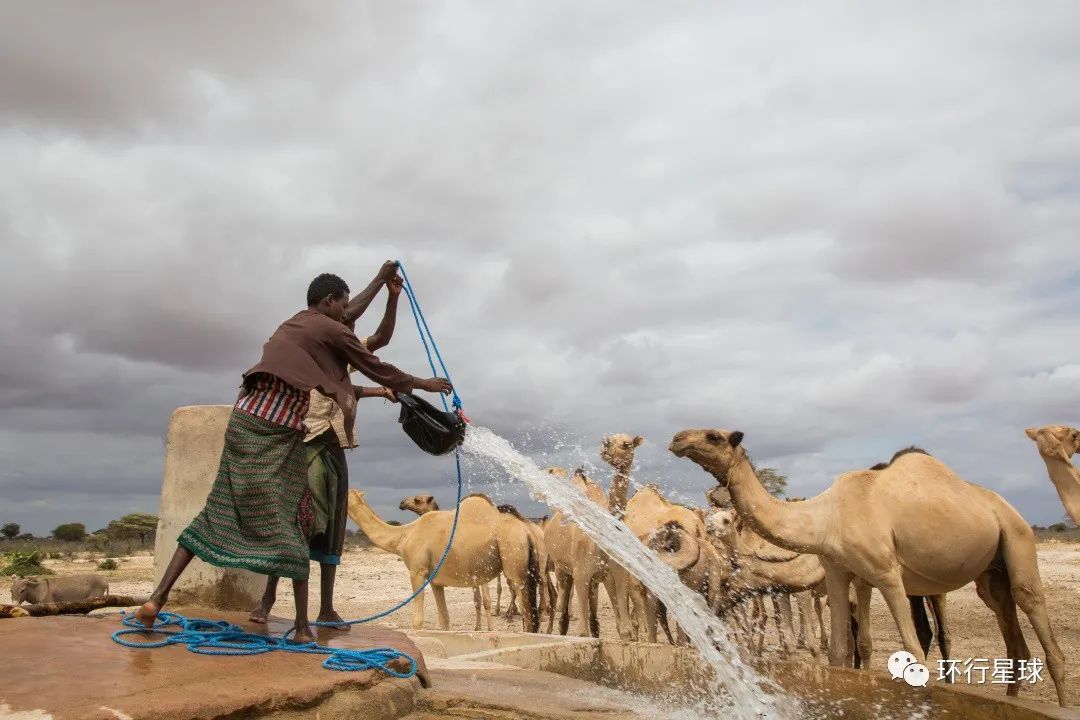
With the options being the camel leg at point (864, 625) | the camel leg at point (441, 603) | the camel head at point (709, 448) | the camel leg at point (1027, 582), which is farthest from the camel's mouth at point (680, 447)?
the camel leg at point (441, 603)

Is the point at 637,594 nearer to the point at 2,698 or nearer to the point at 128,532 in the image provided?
the point at 2,698

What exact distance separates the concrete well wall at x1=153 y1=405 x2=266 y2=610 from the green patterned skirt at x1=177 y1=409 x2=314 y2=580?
2174mm

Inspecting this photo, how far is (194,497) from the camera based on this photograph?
704 cm

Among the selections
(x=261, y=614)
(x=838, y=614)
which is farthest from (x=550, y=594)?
(x=261, y=614)

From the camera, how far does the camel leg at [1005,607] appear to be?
8.78 meters

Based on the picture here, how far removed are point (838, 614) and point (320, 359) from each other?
558 centimetres

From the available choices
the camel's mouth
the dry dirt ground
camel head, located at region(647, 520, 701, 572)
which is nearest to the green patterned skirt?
the camel's mouth

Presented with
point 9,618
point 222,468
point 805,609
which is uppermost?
point 222,468

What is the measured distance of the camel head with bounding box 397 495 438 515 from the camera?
17359 millimetres

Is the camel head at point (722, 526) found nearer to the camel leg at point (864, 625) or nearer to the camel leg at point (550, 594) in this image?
the camel leg at point (550, 594)

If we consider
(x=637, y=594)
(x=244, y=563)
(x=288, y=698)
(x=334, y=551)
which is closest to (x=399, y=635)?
(x=334, y=551)

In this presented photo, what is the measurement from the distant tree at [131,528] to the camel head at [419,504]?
106ft

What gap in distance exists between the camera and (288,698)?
162 inches

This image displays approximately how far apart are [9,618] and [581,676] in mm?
4044
